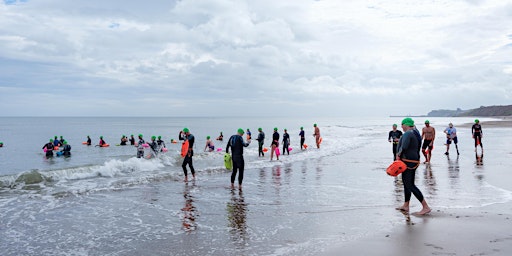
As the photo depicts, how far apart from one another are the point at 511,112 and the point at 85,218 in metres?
172

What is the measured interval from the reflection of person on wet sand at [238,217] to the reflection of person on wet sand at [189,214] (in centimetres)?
71

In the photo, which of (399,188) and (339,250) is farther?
(399,188)

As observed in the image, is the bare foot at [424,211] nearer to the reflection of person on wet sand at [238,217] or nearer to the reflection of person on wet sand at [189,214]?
the reflection of person on wet sand at [238,217]

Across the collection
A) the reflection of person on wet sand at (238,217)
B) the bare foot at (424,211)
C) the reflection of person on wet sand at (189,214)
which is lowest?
the reflection of person on wet sand at (238,217)

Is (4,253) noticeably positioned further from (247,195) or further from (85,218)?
(247,195)

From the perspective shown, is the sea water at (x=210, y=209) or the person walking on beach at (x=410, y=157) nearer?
the sea water at (x=210, y=209)

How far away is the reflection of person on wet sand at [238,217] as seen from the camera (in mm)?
6328

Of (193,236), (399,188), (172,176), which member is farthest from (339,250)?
(172,176)

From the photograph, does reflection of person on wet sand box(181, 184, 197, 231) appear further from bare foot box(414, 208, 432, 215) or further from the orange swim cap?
bare foot box(414, 208, 432, 215)

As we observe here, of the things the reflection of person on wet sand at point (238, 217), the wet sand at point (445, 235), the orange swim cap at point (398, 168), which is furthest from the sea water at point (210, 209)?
the orange swim cap at point (398, 168)

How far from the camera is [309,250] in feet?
18.0

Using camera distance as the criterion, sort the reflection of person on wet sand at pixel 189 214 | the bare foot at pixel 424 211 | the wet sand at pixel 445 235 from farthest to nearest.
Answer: the bare foot at pixel 424 211 → the reflection of person on wet sand at pixel 189 214 → the wet sand at pixel 445 235

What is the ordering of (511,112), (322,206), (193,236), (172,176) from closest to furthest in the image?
(193,236) < (322,206) < (172,176) < (511,112)

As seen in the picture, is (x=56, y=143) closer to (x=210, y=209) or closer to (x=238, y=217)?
(x=210, y=209)
